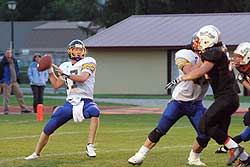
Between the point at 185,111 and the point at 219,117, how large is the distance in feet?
2.67

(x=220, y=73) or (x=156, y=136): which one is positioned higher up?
(x=220, y=73)

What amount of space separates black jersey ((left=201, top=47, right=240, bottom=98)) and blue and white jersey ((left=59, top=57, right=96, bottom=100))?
6.68 ft

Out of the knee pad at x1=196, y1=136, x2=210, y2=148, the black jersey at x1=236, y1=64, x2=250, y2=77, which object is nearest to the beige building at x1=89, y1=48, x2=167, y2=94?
the black jersey at x1=236, y1=64, x2=250, y2=77

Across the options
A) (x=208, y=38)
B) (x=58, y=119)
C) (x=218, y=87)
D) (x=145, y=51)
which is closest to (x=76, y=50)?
(x=58, y=119)

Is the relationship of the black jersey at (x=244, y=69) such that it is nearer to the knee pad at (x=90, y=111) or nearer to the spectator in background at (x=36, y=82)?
the knee pad at (x=90, y=111)

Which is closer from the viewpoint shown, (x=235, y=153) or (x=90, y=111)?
(x=235, y=153)

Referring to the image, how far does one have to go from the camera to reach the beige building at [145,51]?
3872 cm

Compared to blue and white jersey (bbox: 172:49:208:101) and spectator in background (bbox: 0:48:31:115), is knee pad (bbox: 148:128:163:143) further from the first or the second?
spectator in background (bbox: 0:48:31:115)

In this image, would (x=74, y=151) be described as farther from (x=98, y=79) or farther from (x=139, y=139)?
(x=98, y=79)

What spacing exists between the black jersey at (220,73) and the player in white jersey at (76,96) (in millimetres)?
2076

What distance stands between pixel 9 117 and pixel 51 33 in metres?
58.3

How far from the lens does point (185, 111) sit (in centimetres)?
1154

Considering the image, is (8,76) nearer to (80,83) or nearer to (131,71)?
(80,83)

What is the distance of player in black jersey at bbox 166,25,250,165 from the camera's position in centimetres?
1073
